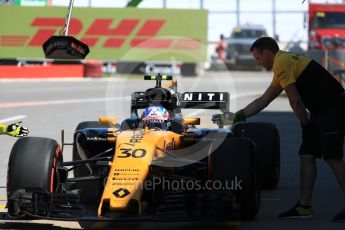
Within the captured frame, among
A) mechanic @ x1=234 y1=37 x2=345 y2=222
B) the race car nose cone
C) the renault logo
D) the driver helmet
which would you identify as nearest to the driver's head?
mechanic @ x1=234 y1=37 x2=345 y2=222

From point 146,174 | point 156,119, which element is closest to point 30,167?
point 146,174

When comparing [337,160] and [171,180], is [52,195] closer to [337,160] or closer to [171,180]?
[171,180]

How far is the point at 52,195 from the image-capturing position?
766 centimetres

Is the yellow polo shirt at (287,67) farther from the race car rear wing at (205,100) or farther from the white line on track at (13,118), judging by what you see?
the white line on track at (13,118)

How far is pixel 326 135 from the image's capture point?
8.42m

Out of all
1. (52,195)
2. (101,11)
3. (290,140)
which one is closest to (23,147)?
(52,195)

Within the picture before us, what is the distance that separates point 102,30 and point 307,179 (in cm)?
3600

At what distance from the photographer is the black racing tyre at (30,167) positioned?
25.4 feet

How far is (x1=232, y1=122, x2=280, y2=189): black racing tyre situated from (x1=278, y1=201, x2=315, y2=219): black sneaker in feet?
4.57

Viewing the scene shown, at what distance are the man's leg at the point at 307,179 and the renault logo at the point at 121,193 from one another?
1.76 meters

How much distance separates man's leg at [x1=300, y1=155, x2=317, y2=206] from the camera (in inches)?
336

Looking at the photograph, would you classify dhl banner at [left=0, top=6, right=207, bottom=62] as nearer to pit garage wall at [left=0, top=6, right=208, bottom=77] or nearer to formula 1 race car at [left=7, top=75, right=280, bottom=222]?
pit garage wall at [left=0, top=6, right=208, bottom=77]

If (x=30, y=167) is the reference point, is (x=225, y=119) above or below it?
above

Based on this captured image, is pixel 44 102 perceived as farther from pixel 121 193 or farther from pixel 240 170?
pixel 121 193
